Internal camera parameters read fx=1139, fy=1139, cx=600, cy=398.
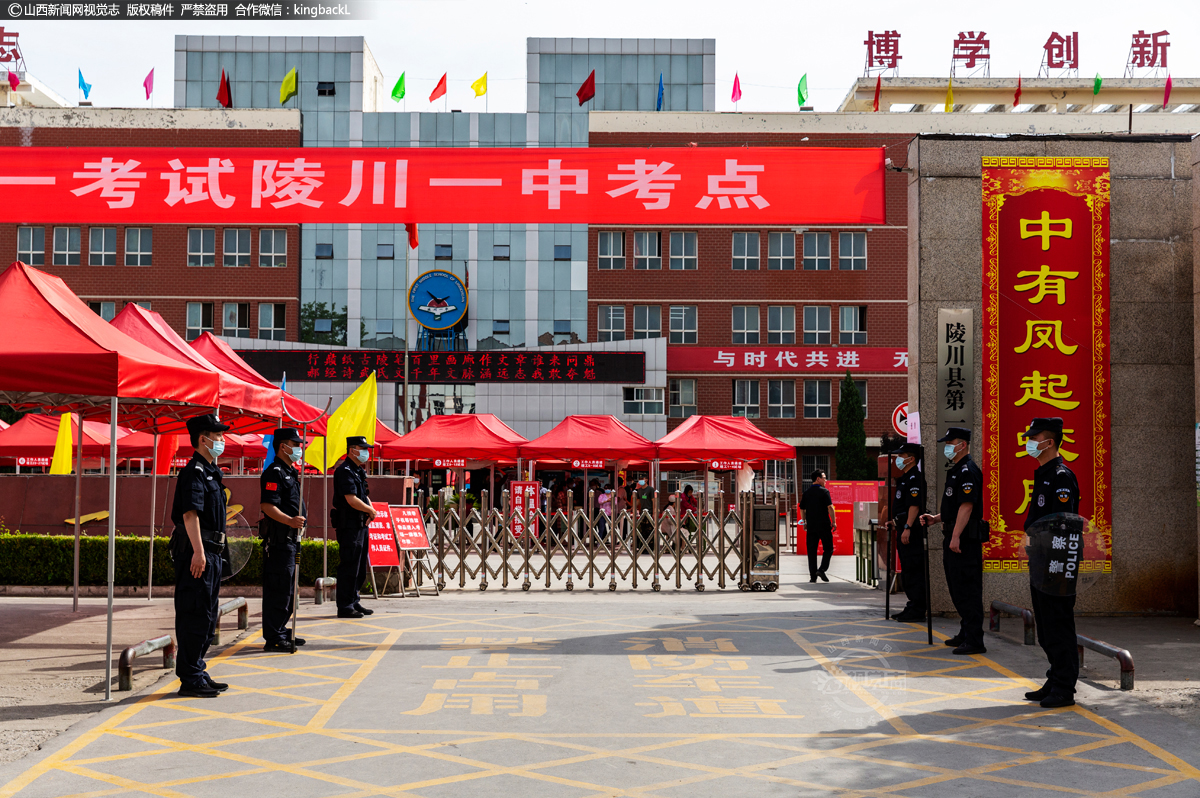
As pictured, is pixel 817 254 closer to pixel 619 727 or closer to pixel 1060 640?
pixel 1060 640

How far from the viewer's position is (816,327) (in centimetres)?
5288

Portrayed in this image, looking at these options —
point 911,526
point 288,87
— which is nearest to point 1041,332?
point 911,526

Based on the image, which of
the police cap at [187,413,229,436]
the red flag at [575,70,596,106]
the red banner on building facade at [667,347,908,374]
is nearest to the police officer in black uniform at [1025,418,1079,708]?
the police cap at [187,413,229,436]

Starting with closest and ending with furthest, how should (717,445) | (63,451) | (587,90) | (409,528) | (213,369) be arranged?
1. (213,369)
2. (409,528)
3. (63,451)
4. (717,445)
5. (587,90)

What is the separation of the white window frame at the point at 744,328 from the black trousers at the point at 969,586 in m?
42.9

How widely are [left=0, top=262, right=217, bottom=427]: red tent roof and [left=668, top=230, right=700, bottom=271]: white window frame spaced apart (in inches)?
1694

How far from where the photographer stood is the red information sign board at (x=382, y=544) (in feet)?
50.3

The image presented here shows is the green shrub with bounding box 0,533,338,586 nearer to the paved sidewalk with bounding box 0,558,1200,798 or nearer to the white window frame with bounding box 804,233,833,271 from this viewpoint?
the paved sidewalk with bounding box 0,558,1200,798

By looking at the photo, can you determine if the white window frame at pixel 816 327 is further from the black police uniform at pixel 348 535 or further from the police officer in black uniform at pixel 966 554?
the police officer in black uniform at pixel 966 554

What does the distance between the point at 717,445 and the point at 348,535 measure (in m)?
12.0

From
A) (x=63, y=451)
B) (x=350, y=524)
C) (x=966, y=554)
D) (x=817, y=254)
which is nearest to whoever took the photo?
(x=966, y=554)

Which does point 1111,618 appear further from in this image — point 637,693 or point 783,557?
point 783,557

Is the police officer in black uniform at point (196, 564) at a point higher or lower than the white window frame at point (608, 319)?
lower

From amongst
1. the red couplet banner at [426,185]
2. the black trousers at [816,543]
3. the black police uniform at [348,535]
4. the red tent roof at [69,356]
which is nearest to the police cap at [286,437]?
the red tent roof at [69,356]
